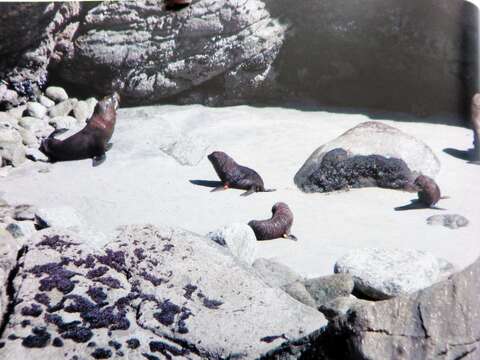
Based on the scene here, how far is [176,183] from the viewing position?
434 cm

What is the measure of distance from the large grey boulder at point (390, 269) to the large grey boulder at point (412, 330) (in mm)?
320

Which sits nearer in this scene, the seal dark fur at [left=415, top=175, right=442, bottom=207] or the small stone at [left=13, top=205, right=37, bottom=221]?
the small stone at [left=13, top=205, right=37, bottom=221]

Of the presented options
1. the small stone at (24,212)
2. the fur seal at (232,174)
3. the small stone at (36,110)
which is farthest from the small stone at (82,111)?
the small stone at (24,212)

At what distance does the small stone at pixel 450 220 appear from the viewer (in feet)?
13.3

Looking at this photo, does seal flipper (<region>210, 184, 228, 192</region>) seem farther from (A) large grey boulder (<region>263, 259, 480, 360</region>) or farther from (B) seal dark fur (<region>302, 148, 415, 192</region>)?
(A) large grey boulder (<region>263, 259, 480, 360</region>)

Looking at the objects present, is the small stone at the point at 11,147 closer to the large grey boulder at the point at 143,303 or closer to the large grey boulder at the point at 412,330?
the large grey boulder at the point at 143,303

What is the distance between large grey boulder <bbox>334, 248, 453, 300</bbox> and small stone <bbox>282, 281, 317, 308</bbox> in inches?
9.9

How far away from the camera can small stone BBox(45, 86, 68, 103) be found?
211 inches

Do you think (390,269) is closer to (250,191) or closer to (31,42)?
A: (250,191)

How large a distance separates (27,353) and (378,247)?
2.16 m

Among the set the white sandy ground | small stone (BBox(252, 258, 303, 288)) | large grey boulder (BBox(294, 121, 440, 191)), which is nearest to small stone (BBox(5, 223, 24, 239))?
the white sandy ground

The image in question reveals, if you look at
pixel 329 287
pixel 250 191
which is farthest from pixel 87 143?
pixel 329 287

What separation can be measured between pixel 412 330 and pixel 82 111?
11.4ft

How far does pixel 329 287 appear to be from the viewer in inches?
164
